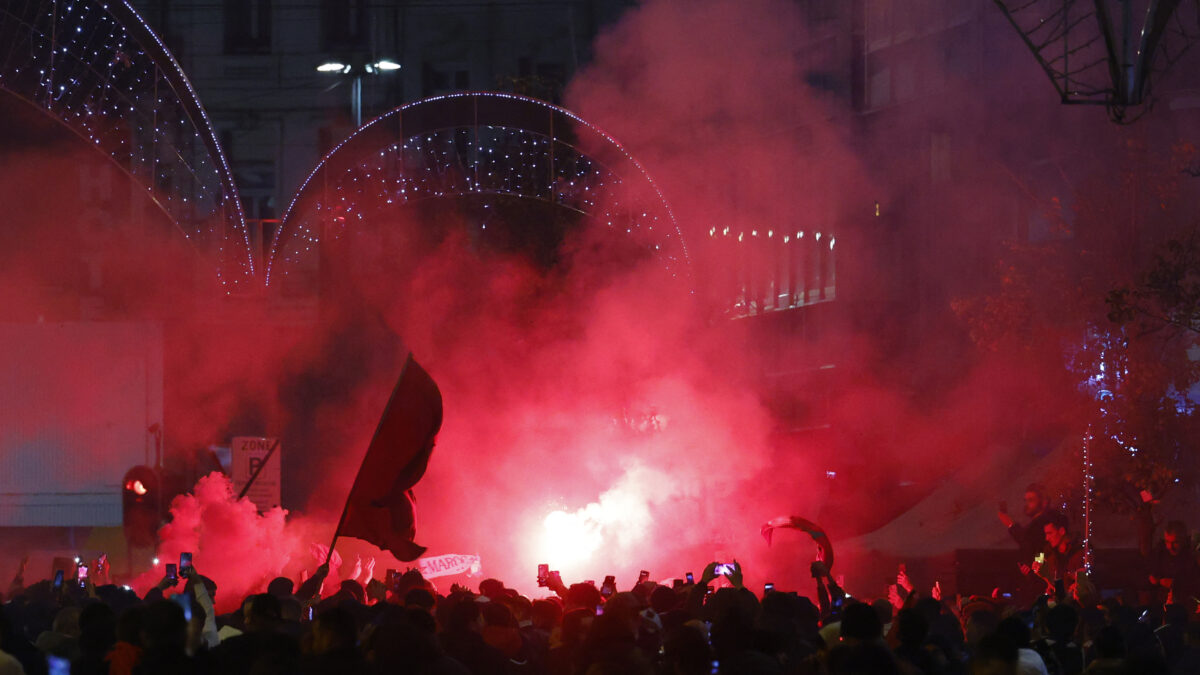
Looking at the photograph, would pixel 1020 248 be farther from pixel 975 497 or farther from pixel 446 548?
pixel 446 548

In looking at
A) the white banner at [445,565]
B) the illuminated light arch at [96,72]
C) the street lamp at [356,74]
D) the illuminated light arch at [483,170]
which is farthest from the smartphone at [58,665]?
the street lamp at [356,74]

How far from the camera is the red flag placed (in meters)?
7.63

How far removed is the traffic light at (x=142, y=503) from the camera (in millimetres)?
14039

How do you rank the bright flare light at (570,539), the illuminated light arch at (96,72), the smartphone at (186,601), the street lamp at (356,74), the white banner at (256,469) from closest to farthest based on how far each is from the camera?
the smartphone at (186,601) < the illuminated light arch at (96,72) < the white banner at (256,469) < the bright flare light at (570,539) < the street lamp at (356,74)

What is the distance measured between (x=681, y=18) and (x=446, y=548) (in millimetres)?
6392

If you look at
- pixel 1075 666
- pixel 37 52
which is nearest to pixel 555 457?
pixel 37 52

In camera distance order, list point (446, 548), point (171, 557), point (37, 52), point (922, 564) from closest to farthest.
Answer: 1. point (37, 52)
2. point (171, 557)
3. point (922, 564)
4. point (446, 548)

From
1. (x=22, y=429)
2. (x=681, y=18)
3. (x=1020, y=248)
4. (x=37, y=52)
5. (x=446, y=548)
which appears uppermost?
(x=681, y=18)

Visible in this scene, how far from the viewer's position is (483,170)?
578 inches

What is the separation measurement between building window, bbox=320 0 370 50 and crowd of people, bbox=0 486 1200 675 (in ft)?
58.5

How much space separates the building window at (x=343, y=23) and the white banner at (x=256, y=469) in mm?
12637

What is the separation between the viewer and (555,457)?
16078mm

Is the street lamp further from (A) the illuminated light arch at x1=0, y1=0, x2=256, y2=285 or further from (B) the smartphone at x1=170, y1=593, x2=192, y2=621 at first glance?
(B) the smartphone at x1=170, y1=593, x2=192, y2=621

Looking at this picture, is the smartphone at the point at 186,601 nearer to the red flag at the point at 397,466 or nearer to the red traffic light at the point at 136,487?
the red flag at the point at 397,466
